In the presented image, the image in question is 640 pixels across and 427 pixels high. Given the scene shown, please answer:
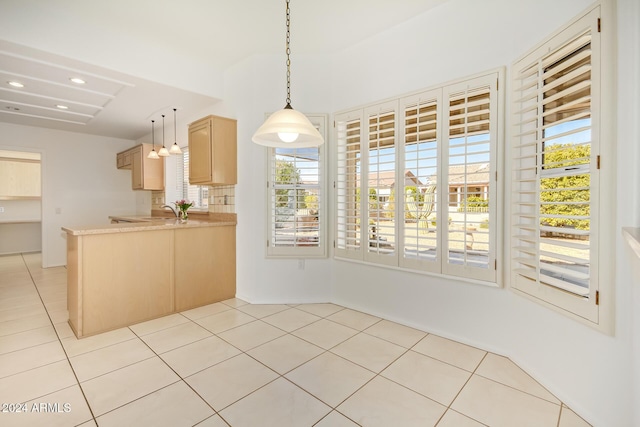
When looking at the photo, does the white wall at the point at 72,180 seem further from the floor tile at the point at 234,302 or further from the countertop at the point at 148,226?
the floor tile at the point at 234,302

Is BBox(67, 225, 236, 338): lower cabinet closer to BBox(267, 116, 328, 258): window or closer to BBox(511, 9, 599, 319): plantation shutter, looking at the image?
BBox(267, 116, 328, 258): window

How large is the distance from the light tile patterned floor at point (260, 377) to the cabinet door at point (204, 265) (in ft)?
1.28

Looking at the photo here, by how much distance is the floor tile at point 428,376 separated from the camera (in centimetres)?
183

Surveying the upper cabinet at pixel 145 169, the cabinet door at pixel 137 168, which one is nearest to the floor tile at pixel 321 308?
the upper cabinet at pixel 145 169

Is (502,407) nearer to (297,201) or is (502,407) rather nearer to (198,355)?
(198,355)

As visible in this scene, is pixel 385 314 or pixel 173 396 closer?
pixel 173 396

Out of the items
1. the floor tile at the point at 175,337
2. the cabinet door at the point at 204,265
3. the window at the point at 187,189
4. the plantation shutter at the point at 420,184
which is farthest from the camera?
the window at the point at 187,189

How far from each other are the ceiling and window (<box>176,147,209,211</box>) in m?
1.23

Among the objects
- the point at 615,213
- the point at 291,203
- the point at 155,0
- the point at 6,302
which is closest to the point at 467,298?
the point at 615,213

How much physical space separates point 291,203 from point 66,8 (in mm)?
2673

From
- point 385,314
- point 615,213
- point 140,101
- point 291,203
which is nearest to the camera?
point 615,213

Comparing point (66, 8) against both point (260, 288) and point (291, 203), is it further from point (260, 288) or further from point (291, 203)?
point (260, 288)

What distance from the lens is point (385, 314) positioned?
2998 mm

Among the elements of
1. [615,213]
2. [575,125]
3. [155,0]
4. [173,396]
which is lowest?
[173,396]
